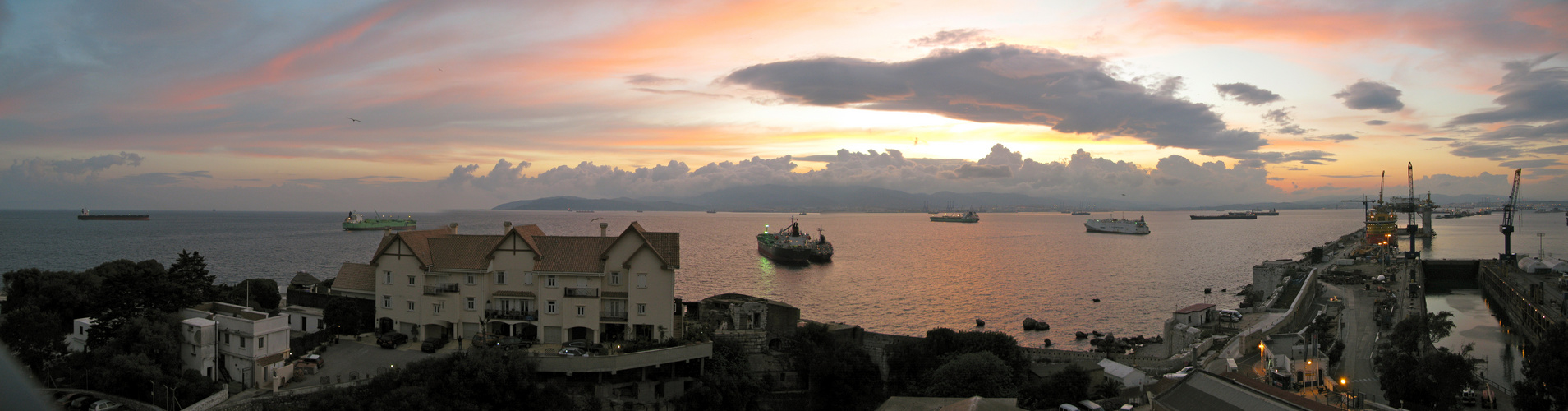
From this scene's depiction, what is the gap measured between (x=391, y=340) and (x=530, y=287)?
4375 mm

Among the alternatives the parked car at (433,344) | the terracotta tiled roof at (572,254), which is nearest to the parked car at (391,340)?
the parked car at (433,344)

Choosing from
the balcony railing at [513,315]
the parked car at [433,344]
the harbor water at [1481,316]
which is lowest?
the harbor water at [1481,316]

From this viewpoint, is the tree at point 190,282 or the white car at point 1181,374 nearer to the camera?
the white car at point 1181,374

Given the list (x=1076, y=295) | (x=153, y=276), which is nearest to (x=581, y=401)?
(x=153, y=276)

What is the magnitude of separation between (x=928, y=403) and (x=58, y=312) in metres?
27.8

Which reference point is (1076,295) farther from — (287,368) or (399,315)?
(287,368)

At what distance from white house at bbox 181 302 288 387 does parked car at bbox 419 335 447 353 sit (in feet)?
12.1

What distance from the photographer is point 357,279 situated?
1073 inches

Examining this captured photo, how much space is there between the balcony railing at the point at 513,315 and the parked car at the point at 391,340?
2.61 metres

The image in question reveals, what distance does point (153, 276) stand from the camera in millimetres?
24516

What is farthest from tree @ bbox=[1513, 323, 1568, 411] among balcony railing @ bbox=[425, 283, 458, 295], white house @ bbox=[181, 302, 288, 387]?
white house @ bbox=[181, 302, 288, 387]

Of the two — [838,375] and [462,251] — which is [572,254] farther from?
[838,375]

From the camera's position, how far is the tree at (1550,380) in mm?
19938

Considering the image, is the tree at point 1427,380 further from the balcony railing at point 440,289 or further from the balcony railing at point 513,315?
the balcony railing at point 440,289
